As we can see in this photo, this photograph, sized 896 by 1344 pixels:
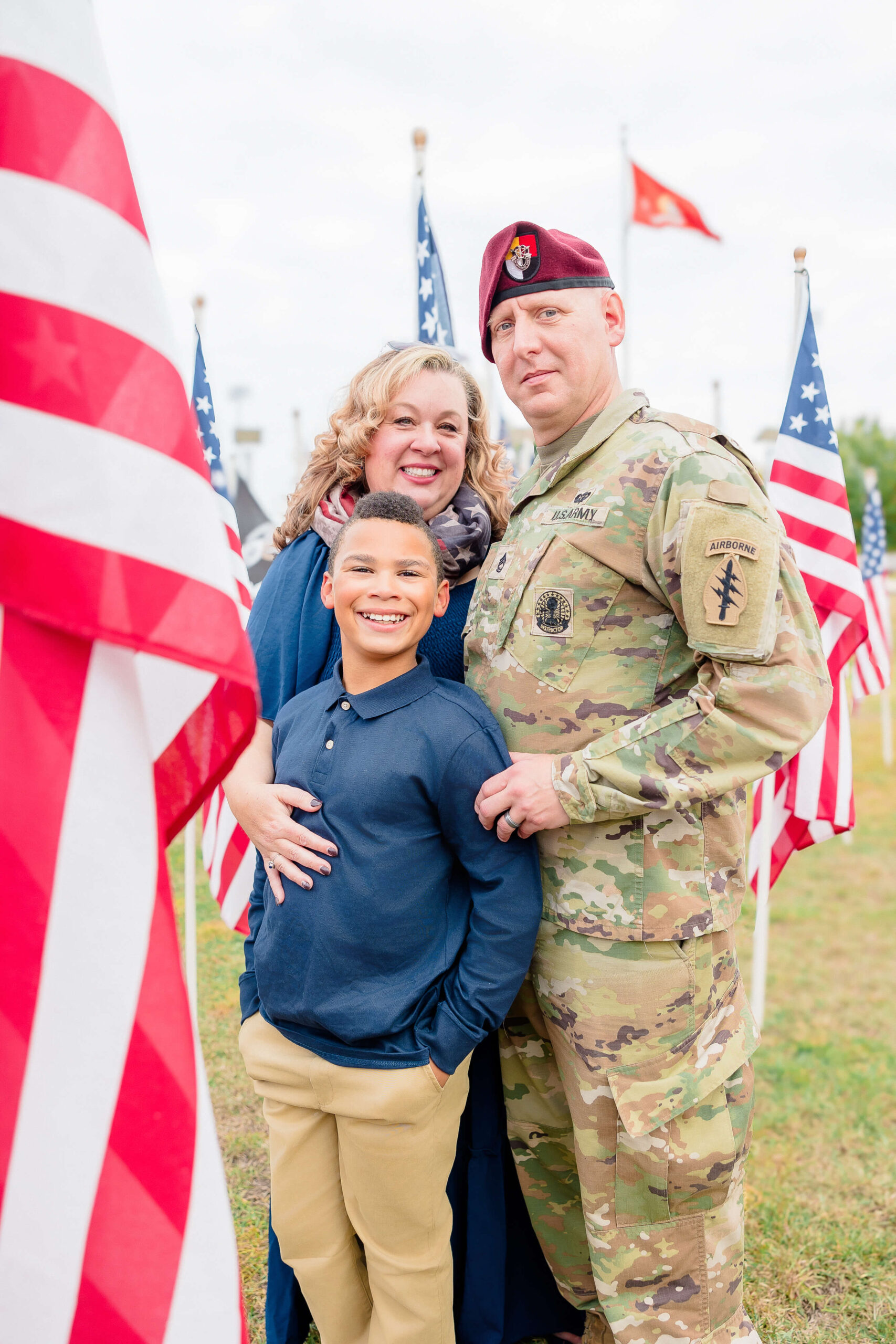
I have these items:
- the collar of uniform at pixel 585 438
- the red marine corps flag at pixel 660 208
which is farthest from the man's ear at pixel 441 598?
the red marine corps flag at pixel 660 208

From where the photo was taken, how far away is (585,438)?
2.26 metres

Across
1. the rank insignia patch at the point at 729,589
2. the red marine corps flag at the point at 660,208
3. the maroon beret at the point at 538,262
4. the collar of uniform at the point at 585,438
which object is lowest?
the rank insignia patch at the point at 729,589

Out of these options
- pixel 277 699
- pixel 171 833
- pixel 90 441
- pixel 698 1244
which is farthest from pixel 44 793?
pixel 698 1244

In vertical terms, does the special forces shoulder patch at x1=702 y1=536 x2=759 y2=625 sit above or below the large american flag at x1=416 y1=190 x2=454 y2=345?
below

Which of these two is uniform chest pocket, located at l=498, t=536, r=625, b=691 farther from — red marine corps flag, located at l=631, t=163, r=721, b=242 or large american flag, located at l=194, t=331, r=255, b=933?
red marine corps flag, located at l=631, t=163, r=721, b=242

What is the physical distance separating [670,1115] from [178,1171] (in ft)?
3.90

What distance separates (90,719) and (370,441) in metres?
1.49

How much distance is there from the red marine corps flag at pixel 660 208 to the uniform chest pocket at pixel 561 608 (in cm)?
1045

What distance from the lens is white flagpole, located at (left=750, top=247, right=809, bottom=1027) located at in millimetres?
4082

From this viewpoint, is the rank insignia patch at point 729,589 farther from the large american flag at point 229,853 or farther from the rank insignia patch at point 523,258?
the large american flag at point 229,853

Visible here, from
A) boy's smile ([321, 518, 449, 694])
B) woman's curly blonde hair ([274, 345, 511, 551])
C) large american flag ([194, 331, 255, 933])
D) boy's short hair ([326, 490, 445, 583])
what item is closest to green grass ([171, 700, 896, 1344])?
large american flag ([194, 331, 255, 933])

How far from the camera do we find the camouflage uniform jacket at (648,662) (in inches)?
76.0

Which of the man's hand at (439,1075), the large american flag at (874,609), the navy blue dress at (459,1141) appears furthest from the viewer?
the large american flag at (874,609)

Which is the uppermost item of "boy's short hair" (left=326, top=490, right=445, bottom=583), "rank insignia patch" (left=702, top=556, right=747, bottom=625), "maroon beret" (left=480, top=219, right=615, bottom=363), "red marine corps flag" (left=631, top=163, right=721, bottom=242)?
"red marine corps flag" (left=631, top=163, right=721, bottom=242)
